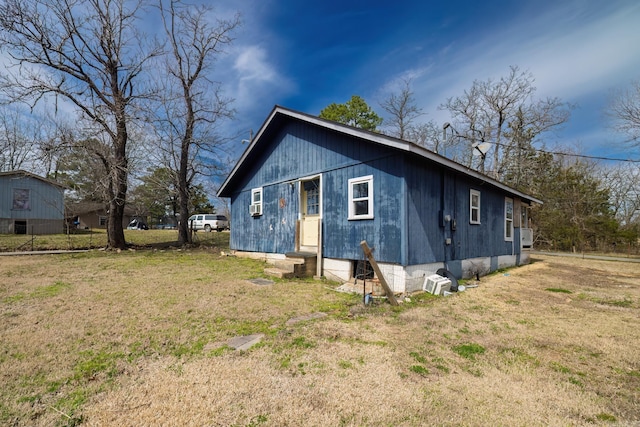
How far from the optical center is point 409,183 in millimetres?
6676

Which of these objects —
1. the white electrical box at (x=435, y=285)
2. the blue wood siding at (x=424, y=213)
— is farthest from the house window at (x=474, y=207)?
the white electrical box at (x=435, y=285)

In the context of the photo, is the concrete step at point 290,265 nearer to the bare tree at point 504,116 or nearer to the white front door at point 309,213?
the white front door at point 309,213

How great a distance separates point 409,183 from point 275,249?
580cm

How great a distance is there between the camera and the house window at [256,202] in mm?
11653

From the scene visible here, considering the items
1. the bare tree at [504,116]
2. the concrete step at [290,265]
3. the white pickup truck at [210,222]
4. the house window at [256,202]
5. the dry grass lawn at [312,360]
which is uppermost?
the bare tree at [504,116]

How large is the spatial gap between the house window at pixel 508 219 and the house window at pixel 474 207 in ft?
9.21

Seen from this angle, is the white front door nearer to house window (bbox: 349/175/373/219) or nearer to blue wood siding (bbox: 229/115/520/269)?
blue wood siding (bbox: 229/115/520/269)

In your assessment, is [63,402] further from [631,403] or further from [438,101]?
[438,101]

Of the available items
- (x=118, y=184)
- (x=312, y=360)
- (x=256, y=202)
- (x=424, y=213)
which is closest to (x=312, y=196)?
(x=256, y=202)

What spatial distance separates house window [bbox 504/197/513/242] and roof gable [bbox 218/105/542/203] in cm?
50

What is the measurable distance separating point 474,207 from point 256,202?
796cm

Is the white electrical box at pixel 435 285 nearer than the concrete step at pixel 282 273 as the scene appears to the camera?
Yes

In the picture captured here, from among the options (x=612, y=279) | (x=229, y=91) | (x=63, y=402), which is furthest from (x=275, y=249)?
(x=229, y=91)

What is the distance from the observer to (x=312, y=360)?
323cm
